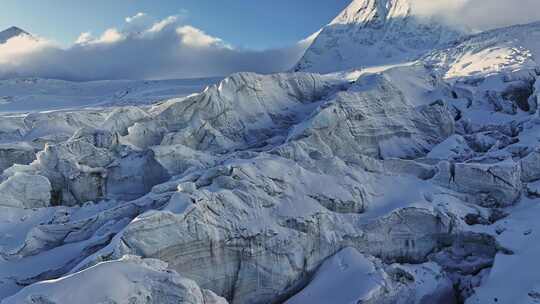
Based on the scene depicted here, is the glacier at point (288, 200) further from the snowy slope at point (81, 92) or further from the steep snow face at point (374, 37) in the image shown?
the steep snow face at point (374, 37)

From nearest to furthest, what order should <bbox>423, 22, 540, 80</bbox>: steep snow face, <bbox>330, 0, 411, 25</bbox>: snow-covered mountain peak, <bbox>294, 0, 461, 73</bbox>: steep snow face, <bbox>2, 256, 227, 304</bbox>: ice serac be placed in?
<bbox>2, 256, 227, 304</bbox>: ice serac → <bbox>423, 22, 540, 80</bbox>: steep snow face → <bbox>294, 0, 461, 73</bbox>: steep snow face → <bbox>330, 0, 411, 25</bbox>: snow-covered mountain peak

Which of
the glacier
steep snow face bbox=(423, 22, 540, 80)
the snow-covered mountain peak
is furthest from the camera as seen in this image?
the snow-covered mountain peak

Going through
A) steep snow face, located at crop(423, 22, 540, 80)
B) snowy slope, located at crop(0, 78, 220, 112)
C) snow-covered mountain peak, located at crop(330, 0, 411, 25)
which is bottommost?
snowy slope, located at crop(0, 78, 220, 112)

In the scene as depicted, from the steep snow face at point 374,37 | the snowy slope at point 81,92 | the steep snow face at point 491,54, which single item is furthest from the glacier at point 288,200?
the steep snow face at point 374,37

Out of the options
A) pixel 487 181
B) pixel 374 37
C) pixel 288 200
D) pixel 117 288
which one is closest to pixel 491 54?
pixel 487 181

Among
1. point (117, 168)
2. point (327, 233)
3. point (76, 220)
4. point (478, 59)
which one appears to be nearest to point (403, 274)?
point (327, 233)

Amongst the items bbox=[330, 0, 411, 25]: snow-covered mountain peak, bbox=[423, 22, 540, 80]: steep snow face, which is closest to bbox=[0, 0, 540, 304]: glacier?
bbox=[423, 22, 540, 80]: steep snow face

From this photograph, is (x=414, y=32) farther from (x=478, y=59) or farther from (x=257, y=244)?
(x=257, y=244)

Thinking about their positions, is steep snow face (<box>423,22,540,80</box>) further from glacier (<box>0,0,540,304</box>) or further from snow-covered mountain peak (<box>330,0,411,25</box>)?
snow-covered mountain peak (<box>330,0,411,25</box>)
